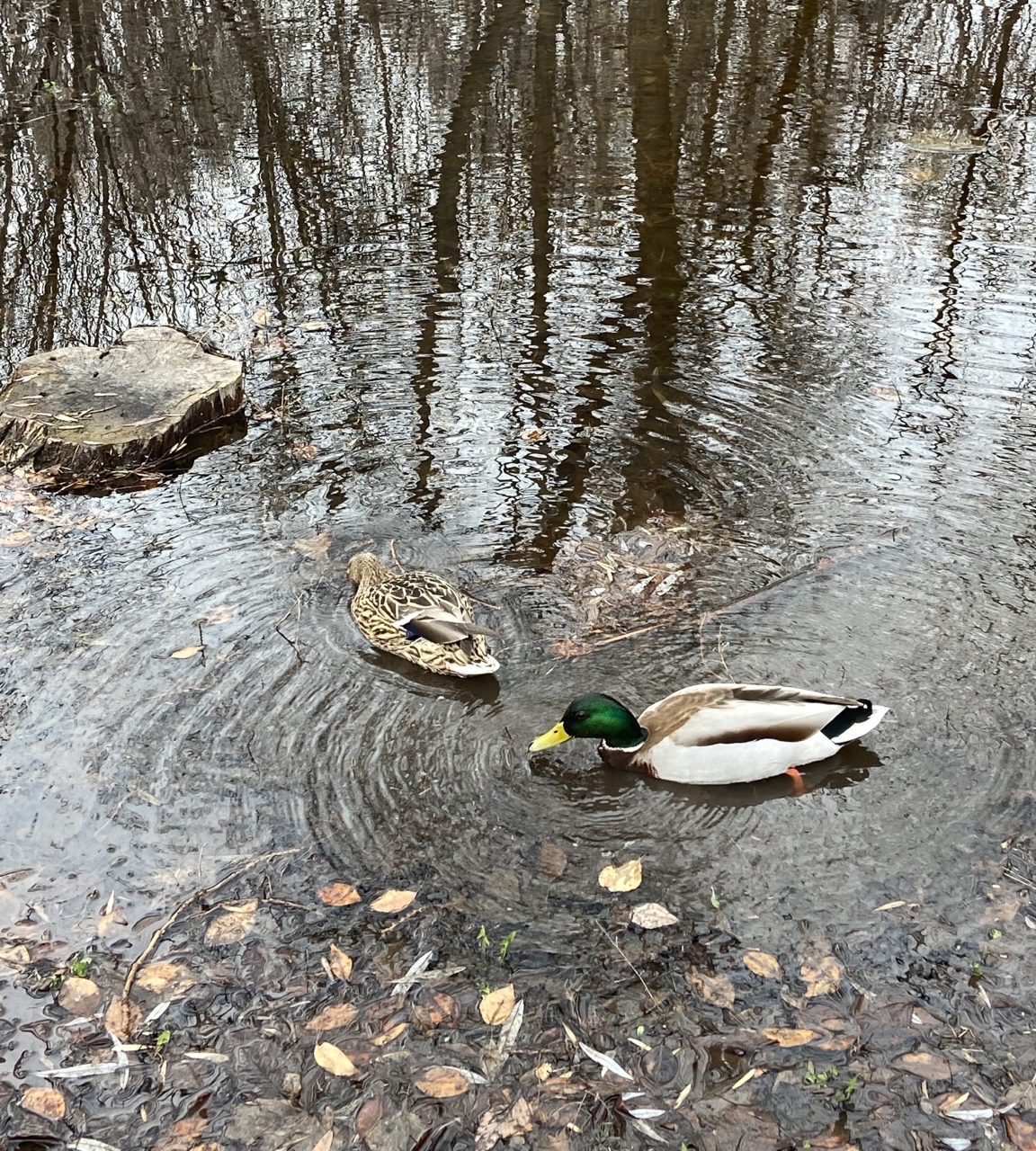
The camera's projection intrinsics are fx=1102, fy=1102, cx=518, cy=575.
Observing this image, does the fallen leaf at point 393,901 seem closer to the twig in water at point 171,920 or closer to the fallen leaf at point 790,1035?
the twig in water at point 171,920

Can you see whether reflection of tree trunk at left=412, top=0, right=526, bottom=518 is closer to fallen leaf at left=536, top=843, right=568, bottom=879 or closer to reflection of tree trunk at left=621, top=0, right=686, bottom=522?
reflection of tree trunk at left=621, top=0, right=686, bottom=522

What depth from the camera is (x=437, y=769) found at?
4.47 m

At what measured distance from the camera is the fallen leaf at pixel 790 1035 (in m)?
3.38

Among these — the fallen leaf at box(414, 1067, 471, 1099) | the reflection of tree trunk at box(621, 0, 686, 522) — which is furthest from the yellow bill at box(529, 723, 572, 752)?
the reflection of tree trunk at box(621, 0, 686, 522)

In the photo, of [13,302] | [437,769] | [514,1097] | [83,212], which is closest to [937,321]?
[437,769]

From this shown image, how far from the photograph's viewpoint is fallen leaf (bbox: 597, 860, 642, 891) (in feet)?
12.9

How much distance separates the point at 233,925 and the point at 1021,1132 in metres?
2.54

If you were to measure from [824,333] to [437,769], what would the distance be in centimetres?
494

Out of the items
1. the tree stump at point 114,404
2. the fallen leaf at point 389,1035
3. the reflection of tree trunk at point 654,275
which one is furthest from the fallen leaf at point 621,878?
the tree stump at point 114,404

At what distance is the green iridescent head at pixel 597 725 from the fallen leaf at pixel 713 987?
1055mm

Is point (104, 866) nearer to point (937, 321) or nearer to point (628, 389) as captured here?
point (628, 389)

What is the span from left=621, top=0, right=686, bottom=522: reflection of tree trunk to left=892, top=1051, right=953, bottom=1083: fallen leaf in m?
3.32

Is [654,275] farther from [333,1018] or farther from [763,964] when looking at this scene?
[333,1018]

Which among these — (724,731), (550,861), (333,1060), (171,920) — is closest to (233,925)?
(171,920)
